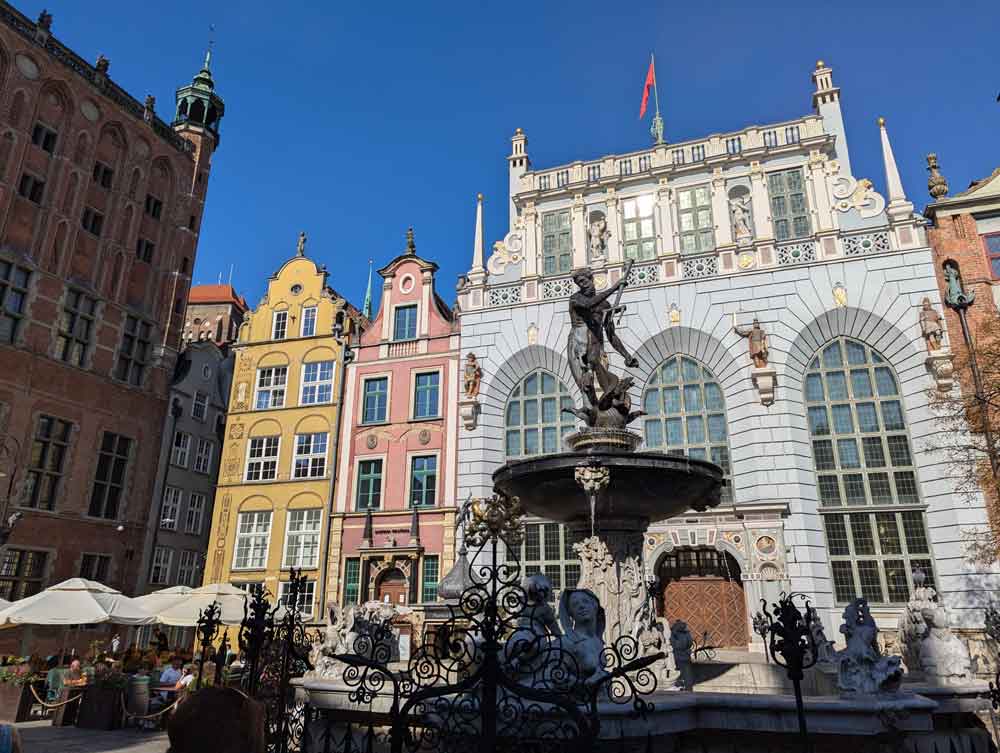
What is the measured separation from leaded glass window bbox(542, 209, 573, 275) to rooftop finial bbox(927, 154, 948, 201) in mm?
12342

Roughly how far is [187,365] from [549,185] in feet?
59.1

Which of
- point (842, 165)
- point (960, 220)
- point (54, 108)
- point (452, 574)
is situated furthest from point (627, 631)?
point (54, 108)

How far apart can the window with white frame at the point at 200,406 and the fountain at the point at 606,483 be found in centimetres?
2435

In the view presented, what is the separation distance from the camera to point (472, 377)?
2566cm

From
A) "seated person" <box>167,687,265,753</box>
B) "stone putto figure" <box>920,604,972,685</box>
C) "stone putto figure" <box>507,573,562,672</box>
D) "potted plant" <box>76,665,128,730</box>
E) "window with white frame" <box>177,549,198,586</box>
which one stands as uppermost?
"window with white frame" <box>177,549,198,586</box>

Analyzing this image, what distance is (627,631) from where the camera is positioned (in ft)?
32.2

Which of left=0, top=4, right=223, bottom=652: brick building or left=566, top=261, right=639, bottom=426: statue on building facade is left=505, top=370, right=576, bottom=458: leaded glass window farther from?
left=0, top=4, right=223, bottom=652: brick building

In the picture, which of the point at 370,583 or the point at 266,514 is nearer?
the point at 370,583

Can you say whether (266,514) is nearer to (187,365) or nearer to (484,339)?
(187,365)

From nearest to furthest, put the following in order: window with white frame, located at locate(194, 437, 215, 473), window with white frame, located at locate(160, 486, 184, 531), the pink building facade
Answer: the pink building facade, window with white frame, located at locate(160, 486, 184, 531), window with white frame, located at locate(194, 437, 215, 473)

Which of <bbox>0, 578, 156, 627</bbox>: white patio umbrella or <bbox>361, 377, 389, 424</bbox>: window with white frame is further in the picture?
<bbox>361, 377, 389, 424</bbox>: window with white frame

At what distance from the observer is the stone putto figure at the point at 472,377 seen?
25641 millimetres

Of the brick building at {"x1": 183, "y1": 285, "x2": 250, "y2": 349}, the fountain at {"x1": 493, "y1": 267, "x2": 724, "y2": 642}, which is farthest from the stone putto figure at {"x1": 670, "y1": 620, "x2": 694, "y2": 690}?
the brick building at {"x1": 183, "y1": 285, "x2": 250, "y2": 349}

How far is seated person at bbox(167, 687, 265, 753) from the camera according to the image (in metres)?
2.61
